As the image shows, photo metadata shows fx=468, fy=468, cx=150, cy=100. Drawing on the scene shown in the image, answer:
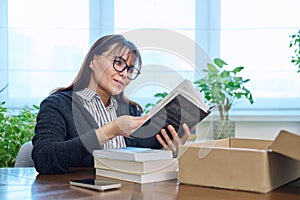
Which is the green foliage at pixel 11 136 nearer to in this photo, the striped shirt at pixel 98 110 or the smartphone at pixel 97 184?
the striped shirt at pixel 98 110

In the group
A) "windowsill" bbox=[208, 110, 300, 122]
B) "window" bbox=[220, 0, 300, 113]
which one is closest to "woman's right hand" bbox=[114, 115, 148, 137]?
"windowsill" bbox=[208, 110, 300, 122]

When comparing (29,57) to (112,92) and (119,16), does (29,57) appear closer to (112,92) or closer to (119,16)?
(119,16)

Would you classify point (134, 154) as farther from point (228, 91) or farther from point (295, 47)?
point (295, 47)

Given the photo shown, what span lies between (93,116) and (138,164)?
20.4 inches

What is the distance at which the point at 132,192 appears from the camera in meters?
1.19

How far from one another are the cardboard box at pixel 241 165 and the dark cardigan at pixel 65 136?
0.31 m

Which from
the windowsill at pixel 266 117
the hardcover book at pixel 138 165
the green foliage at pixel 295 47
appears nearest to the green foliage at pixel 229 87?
the windowsill at pixel 266 117

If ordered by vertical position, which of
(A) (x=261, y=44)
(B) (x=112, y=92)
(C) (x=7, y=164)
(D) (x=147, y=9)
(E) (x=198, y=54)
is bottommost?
(C) (x=7, y=164)

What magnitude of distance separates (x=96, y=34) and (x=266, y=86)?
1302 mm

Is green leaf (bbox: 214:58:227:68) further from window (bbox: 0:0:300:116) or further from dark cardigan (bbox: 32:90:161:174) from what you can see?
dark cardigan (bbox: 32:90:161:174)

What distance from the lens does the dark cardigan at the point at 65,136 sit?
153cm

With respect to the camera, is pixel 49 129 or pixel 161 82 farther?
pixel 49 129

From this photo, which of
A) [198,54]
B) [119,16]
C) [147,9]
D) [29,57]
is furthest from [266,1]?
[198,54]

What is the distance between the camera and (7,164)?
2.95 metres
